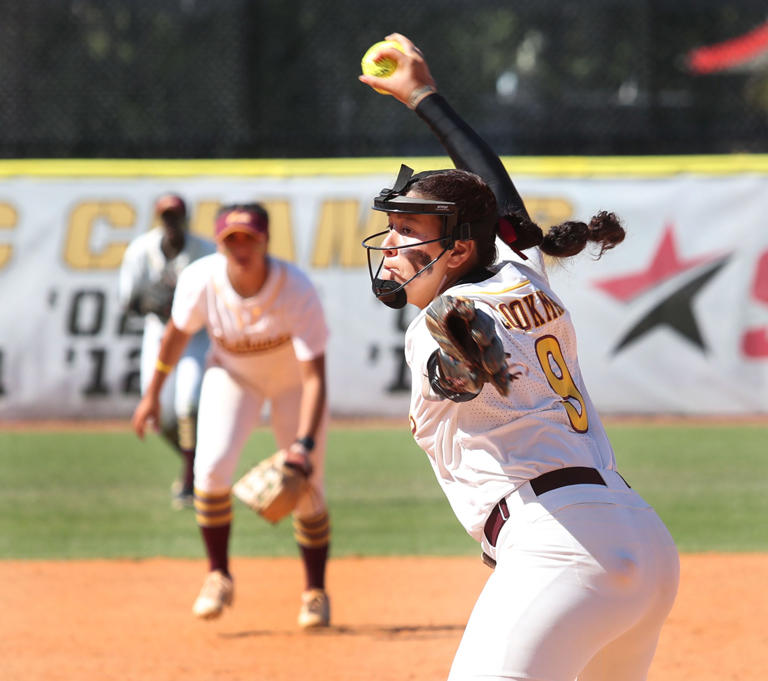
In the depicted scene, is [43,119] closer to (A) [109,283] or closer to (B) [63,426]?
(A) [109,283]

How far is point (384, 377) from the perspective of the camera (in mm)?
12422

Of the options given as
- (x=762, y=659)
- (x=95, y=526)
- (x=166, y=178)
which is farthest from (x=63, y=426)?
(x=762, y=659)

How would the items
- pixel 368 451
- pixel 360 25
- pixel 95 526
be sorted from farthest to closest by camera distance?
1. pixel 360 25
2. pixel 368 451
3. pixel 95 526

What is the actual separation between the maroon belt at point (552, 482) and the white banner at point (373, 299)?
9.63 meters

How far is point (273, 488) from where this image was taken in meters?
5.07

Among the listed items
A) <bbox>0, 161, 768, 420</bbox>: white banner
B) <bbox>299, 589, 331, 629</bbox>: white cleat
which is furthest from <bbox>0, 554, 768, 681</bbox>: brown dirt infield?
<bbox>0, 161, 768, 420</bbox>: white banner

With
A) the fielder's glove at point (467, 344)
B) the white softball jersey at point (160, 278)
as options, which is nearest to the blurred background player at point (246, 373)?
the white softball jersey at point (160, 278)

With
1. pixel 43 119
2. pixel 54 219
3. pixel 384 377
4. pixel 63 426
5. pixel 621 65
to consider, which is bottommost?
pixel 63 426

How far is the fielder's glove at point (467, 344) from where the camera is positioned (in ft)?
7.61

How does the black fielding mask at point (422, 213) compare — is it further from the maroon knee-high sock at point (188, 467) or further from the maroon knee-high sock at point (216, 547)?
the maroon knee-high sock at point (188, 467)

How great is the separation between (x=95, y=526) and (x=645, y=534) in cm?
603

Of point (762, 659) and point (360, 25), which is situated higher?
point (360, 25)

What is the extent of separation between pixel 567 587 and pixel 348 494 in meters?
6.55

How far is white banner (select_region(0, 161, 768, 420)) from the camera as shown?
12367 mm
